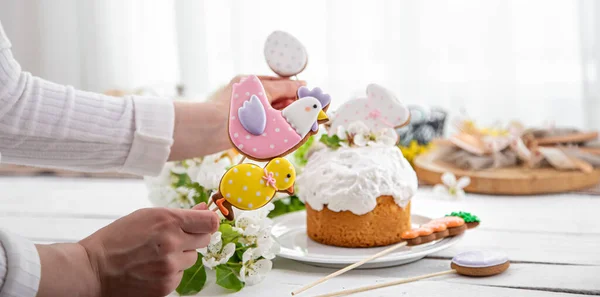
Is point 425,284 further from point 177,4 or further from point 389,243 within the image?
point 177,4

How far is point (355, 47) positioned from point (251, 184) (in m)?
2.66

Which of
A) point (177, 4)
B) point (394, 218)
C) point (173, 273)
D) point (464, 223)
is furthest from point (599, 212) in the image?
point (177, 4)

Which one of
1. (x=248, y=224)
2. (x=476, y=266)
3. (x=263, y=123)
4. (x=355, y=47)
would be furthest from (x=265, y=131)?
(x=355, y=47)

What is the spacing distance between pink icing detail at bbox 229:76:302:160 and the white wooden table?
22 centimetres

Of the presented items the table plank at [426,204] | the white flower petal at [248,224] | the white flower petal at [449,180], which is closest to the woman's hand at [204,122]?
the white flower petal at [248,224]

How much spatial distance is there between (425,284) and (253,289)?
26 cm

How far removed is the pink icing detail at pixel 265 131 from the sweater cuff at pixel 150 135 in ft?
1.03

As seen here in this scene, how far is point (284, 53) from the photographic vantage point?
1141 millimetres

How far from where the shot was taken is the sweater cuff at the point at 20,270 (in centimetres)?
72

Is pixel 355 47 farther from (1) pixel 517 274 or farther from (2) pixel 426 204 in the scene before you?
(1) pixel 517 274

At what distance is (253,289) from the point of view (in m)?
0.97

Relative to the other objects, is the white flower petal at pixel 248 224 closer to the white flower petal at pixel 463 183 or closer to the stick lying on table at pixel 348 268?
the stick lying on table at pixel 348 268

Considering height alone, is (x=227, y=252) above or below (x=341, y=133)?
below

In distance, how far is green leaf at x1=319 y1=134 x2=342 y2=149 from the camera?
121 cm
